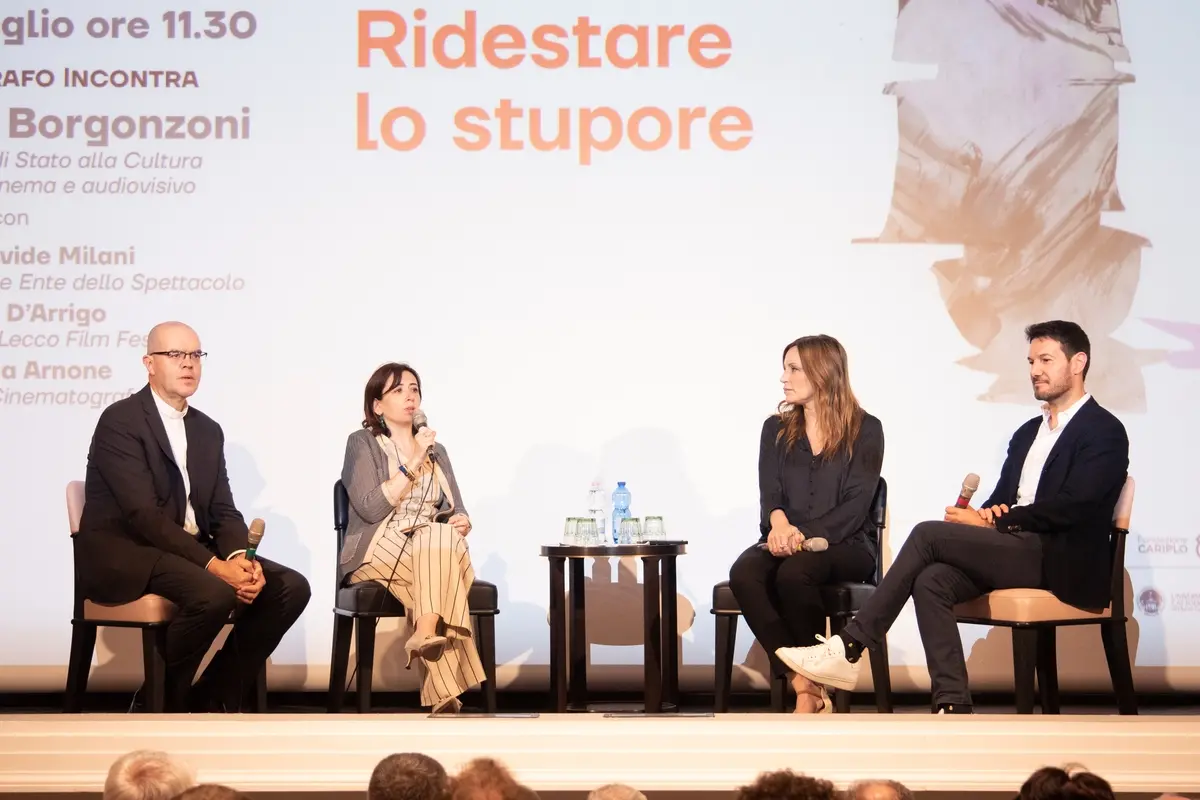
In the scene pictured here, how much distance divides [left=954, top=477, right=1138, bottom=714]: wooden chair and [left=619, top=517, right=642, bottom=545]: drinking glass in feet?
3.41

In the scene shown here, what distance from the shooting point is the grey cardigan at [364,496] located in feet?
13.8

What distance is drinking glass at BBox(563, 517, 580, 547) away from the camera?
4.37 meters

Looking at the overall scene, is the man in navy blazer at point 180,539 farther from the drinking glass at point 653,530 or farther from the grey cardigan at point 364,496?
the drinking glass at point 653,530

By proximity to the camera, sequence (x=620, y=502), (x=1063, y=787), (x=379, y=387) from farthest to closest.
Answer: (x=620, y=502) < (x=379, y=387) < (x=1063, y=787)

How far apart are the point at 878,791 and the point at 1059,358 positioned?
7.69 feet

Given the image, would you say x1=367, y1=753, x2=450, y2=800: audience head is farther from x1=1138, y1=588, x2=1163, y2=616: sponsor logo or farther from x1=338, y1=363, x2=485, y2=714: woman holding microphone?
x1=1138, y1=588, x2=1163, y2=616: sponsor logo

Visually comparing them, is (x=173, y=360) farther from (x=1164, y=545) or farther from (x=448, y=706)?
(x=1164, y=545)

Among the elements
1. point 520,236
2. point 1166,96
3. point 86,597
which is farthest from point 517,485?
point 1166,96

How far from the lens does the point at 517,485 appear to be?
16.4 feet

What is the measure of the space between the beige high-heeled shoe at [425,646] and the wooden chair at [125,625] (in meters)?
0.69

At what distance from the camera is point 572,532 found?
439 centimetres

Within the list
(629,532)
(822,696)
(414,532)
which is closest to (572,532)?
(629,532)

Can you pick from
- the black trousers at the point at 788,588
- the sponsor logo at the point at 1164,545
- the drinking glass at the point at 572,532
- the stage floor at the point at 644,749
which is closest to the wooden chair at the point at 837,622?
the black trousers at the point at 788,588

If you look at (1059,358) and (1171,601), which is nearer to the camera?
(1059,358)
